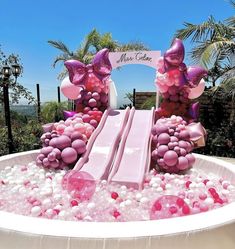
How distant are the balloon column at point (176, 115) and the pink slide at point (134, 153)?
17 centimetres

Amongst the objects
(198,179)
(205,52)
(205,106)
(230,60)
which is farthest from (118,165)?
(205,106)

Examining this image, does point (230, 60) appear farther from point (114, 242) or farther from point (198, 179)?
point (114, 242)

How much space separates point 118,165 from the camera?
14.8ft

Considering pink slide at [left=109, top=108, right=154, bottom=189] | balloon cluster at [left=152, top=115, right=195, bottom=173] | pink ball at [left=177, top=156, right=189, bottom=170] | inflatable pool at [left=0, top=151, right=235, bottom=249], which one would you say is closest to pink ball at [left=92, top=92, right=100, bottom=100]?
pink slide at [left=109, top=108, right=154, bottom=189]

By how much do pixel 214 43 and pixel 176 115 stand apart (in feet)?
14.8

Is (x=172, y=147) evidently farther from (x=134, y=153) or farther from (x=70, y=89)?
(x=70, y=89)

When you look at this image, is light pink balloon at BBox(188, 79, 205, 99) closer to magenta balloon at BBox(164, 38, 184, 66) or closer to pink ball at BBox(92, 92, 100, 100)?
magenta balloon at BBox(164, 38, 184, 66)

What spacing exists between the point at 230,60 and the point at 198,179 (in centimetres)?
606

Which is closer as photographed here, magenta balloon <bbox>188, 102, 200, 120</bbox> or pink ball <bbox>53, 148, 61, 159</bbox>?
pink ball <bbox>53, 148, 61, 159</bbox>

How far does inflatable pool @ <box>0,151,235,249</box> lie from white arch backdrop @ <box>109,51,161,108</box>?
360cm

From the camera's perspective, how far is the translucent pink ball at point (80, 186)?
11.5 ft

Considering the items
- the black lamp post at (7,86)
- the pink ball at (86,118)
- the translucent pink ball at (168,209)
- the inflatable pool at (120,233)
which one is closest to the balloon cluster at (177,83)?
the pink ball at (86,118)

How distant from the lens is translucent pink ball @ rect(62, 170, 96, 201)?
351cm

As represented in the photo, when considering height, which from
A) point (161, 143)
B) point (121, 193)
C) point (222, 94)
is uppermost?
point (222, 94)
